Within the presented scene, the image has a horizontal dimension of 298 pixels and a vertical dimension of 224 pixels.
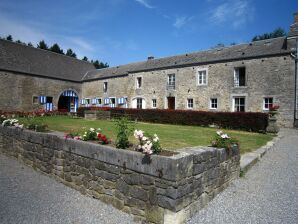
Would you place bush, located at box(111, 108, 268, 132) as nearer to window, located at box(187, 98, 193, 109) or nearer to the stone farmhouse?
the stone farmhouse

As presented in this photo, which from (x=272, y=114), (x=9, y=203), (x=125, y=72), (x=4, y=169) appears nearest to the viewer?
(x=9, y=203)

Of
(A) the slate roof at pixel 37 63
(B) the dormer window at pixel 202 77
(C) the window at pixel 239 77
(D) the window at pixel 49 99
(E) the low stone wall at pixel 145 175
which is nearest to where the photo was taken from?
(E) the low stone wall at pixel 145 175

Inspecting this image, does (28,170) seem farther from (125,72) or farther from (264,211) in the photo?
(125,72)

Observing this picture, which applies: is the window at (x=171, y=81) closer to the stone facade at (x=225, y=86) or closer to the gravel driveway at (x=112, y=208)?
the stone facade at (x=225, y=86)

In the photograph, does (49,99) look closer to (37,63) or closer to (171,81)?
(37,63)

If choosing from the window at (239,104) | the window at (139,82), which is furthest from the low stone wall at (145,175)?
the window at (139,82)

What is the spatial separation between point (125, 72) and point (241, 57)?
526 inches

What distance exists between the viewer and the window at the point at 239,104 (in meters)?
18.2

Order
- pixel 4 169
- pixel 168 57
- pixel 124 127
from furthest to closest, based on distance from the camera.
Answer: pixel 168 57 → pixel 4 169 → pixel 124 127

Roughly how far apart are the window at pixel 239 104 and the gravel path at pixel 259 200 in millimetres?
12870

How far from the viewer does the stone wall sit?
2328 centimetres

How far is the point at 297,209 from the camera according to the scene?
12.0 ft

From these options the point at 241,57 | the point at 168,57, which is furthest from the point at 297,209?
the point at 168,57

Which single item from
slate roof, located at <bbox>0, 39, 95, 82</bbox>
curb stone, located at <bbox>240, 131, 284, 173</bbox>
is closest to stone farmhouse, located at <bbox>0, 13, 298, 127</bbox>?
slate roof, located at <bbox>0, 39, 95, 82</bbox>
